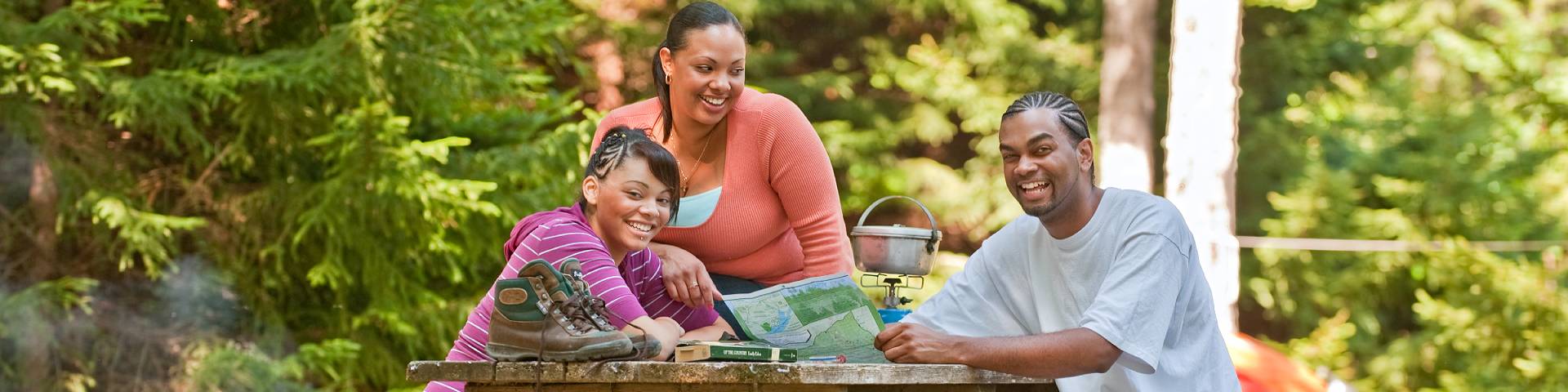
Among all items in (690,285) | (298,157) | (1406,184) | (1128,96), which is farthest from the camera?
(1406,184)

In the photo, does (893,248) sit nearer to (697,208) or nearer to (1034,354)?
(697,208)

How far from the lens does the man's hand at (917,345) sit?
9.30 feet

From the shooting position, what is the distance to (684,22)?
3361 mm

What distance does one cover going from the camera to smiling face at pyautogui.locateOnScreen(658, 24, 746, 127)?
3309 millimetres

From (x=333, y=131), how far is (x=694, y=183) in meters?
3.48

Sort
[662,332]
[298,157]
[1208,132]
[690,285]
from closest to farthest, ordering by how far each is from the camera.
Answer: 1. [662,332]
2. [690,285]
3. [298,157]
4. [1208,132]

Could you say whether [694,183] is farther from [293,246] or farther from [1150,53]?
[1150,53]

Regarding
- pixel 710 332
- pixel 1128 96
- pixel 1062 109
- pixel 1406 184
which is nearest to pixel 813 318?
pixel 710 332

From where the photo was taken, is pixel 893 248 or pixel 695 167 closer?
pixel 893 248

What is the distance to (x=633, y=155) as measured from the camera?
118 inches

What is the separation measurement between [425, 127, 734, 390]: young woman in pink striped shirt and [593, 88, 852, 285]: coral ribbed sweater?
1.32 ft

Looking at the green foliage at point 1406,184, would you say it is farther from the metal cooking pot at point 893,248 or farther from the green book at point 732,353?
the green book at point 732,353

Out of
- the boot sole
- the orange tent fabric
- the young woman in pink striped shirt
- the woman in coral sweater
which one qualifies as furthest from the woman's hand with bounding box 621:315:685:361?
the orange tent fabric

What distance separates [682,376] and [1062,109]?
3.12 ft
